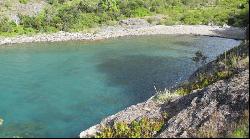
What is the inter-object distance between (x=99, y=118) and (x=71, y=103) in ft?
21.5

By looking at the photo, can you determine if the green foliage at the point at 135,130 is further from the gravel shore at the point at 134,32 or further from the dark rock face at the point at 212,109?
the gravel shore at the point at 134,32

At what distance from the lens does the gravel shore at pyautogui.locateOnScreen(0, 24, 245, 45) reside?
10438 centimetres

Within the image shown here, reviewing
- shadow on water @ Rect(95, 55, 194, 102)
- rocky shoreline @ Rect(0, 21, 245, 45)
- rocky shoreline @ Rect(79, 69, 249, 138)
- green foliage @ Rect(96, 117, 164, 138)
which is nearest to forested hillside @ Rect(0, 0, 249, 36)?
rocky shoreline @ Rect(0, 21, 245, 45)

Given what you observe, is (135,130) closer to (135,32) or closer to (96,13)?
(135,32)

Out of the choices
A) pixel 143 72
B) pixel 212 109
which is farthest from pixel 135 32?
pixel 212 109

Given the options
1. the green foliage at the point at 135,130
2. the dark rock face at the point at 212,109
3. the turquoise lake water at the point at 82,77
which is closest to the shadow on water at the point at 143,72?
the turquoise lake water at the point at 82,77

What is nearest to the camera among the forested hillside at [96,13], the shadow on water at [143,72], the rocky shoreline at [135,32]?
the shadow on water at [143,72]

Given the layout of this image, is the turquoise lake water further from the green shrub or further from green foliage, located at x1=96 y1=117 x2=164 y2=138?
the green shrub

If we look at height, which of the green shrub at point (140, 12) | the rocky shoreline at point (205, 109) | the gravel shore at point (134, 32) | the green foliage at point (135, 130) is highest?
the rocky shoreline at point (205, 109)

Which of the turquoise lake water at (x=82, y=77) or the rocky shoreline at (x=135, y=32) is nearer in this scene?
the turquoise lake water at (x=82, y=77)

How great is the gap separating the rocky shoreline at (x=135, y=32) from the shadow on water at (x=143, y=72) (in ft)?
96.7

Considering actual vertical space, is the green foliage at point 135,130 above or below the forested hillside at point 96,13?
above

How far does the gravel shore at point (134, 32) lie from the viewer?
10438 cm

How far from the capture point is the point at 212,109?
28172 millimetres
